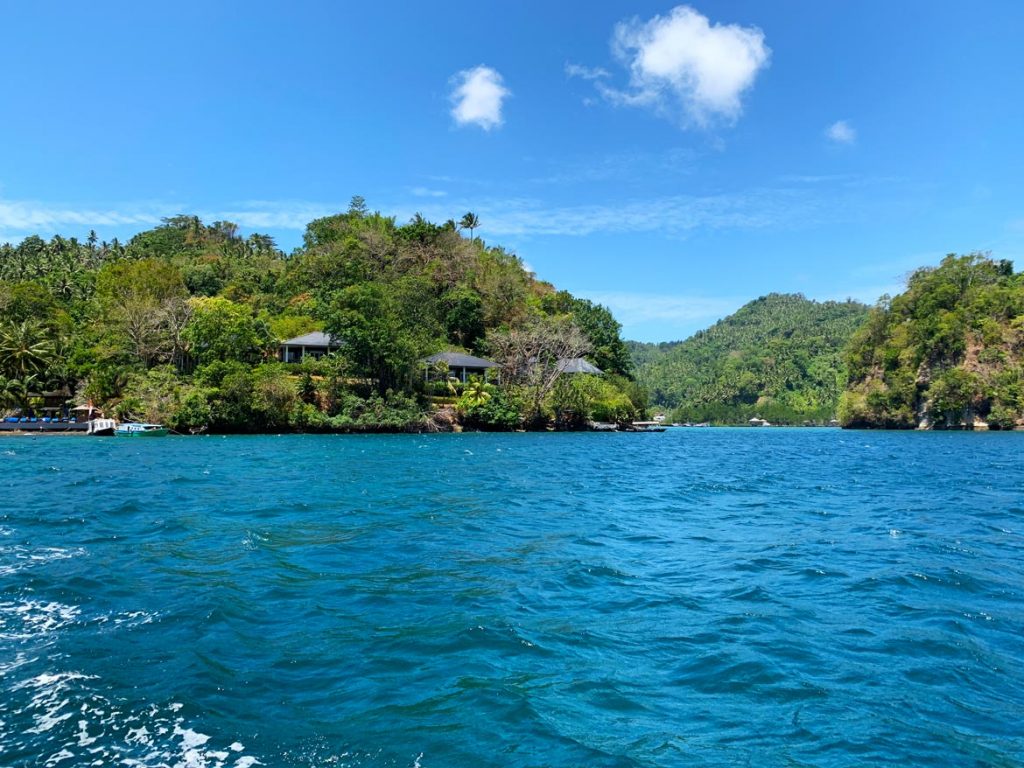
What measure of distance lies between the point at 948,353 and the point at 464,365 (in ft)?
241

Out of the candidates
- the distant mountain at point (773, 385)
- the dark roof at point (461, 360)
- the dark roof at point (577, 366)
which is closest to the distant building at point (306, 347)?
the dark roof at point (461, 360)

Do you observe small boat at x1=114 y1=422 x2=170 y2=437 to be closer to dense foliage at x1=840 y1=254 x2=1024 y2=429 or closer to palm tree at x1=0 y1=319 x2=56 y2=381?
palm tree at x1=0 y1=319 x2=56 y2=381

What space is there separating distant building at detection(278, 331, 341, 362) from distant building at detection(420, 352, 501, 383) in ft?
35.4

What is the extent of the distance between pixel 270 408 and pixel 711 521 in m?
44.4

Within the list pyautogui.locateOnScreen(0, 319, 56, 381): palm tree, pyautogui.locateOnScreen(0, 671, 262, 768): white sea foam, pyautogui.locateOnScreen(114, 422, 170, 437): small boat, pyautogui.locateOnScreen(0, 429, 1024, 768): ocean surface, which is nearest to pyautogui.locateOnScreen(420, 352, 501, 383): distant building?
pyautogui.locateOnScreen(114, 422, 170, 437): small boat

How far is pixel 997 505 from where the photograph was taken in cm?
1938

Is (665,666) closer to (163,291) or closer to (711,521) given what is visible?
(711,521)

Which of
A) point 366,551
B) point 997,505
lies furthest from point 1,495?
point 997,505

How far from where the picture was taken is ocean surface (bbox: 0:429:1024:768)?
533 cm

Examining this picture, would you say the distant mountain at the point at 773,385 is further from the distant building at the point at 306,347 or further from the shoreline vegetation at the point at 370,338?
the distant building at the point at 306,347

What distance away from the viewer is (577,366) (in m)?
79.6

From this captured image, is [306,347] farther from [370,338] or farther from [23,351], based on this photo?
[23,351]

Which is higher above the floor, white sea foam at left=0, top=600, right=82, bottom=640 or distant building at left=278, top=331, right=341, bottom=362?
distant building at left=278, top=331, right=341, bottom=362

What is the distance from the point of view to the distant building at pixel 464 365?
69.8 meters
